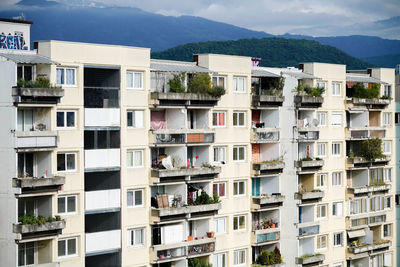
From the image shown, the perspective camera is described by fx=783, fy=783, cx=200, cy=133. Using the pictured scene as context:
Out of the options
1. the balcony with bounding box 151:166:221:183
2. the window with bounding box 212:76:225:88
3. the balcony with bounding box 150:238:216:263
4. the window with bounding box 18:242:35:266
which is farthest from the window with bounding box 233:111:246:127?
the window with bounding box 18:242:35:266

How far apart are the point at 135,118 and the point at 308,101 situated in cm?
1903

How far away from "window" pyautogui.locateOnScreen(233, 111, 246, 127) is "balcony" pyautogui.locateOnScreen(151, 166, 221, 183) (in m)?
5.03

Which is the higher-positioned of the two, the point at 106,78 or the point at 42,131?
the point at 106,78

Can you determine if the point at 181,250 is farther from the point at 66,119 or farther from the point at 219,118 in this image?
the point at 66,119

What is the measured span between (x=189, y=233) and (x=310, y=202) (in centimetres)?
1401

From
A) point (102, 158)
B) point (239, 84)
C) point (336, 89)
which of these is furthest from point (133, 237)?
point (336, 89)

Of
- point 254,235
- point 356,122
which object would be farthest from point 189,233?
point 356,122

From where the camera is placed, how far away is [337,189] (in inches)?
2948

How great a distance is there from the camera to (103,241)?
178ft

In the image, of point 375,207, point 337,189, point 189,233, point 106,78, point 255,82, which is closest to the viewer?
point 106,78

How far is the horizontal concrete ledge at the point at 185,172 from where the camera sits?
57.1 metres

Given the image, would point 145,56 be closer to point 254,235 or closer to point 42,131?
point 42,131

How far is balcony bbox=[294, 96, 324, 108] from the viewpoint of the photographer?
68750 mm

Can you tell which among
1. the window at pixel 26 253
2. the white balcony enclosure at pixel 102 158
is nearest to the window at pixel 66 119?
the white balcony enclosure at pixel 102 158
